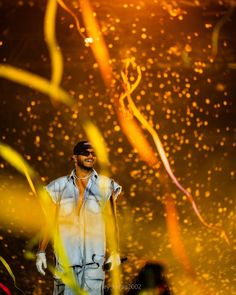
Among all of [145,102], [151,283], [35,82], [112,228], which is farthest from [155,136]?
[151,283]

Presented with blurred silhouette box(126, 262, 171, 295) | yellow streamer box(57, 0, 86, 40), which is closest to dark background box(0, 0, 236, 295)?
yellow streamer box(57, 0, 86, 40)

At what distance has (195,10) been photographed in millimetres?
5672

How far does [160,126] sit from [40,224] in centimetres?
119

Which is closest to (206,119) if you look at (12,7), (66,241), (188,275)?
(188,275)

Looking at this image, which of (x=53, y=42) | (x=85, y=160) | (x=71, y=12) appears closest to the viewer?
(x=85, y=160)

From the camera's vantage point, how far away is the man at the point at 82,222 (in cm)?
397

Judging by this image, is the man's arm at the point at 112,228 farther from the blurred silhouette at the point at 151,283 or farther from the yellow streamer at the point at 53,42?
the yellow streamer at the point at 53,42

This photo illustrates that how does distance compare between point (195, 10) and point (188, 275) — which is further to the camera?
point (195, 10)

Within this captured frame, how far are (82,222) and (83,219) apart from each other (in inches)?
0.7

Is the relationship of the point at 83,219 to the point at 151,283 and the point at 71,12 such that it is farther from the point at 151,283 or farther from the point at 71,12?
the point at 71,12

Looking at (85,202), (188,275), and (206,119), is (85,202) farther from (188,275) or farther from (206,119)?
(206,119)

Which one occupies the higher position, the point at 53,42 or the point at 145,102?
the point at 53,42

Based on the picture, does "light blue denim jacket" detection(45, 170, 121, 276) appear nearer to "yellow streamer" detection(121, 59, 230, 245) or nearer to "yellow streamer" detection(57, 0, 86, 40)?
"yellow streamer" detection(121, 59, 230, 245)

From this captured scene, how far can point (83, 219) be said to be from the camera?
405 cm
